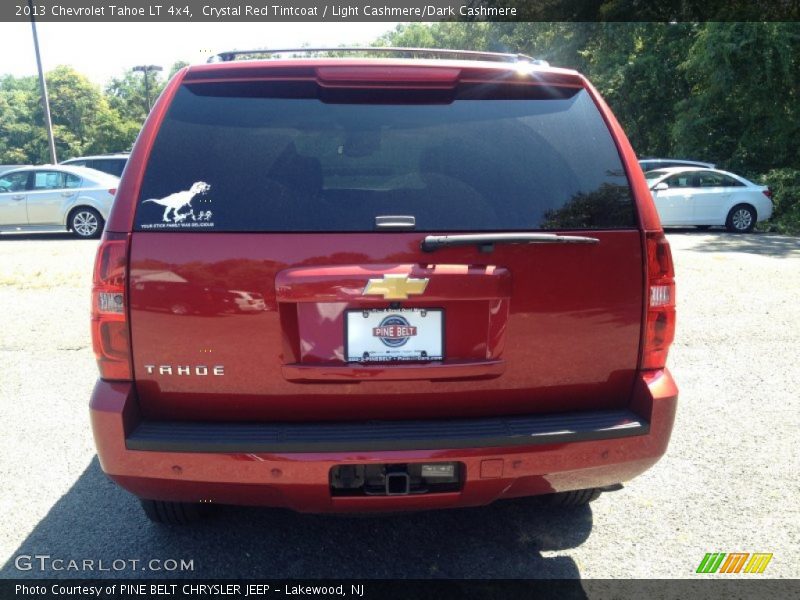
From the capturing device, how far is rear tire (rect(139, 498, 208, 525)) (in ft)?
9.72

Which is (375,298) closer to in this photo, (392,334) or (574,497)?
(392,334)

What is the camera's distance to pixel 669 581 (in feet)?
9.11

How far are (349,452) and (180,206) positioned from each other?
104 centimetres

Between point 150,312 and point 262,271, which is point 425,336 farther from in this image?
point 150,312

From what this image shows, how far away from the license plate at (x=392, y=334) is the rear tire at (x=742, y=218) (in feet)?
50.8

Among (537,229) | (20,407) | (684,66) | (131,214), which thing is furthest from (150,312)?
(684,66)

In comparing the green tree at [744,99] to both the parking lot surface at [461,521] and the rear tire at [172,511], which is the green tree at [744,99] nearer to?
the parking lot surface at [461,521]

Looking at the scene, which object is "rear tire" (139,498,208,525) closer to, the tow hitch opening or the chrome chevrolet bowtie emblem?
the tow hitch opening

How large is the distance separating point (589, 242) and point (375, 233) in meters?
0.78

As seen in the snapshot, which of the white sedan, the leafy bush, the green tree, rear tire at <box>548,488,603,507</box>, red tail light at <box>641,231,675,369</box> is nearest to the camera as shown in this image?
red tail light at <box>641,231,675,369</box>

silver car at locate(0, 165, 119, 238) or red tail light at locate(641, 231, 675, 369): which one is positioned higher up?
red tail light at locate(641, 231, 675, 369)

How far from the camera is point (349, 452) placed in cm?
233

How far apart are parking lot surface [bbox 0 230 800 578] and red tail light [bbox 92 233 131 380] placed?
3.24 feet

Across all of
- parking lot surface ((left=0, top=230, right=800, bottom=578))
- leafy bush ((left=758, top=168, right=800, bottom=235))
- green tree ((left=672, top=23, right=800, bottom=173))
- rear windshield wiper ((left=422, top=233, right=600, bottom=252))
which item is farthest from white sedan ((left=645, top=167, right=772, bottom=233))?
rear windshield wiper ((left=422, top=233, right=600, bottom=252))
